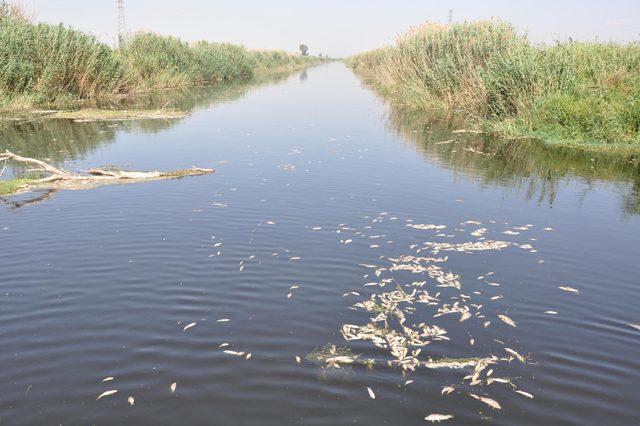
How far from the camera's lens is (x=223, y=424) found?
4.98 m

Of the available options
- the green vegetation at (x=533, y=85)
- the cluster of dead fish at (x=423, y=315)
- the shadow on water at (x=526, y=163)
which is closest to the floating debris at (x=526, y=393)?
the cluster of dead fish at (x=423, y=315)

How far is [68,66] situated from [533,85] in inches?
1020

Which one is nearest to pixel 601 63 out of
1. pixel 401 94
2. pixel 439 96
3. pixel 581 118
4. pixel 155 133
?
pixel 581 118

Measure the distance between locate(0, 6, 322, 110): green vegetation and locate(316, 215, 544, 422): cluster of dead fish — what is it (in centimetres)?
2598

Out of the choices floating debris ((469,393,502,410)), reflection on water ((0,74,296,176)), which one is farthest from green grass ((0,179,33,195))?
floating debris ((469,393,502,410))

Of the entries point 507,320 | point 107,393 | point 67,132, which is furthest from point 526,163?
point 67,132

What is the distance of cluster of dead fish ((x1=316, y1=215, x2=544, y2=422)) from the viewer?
5.88 m

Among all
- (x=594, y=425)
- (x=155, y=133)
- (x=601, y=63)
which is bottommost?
(x=594, y=425)

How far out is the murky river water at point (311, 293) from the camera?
17.6 feet

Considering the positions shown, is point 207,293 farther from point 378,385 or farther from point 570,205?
point 570,205

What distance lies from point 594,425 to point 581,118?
60.9 ft

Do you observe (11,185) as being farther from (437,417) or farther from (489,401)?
(489,401)

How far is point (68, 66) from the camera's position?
103 ft

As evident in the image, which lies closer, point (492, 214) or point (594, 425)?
point (594, 425)
